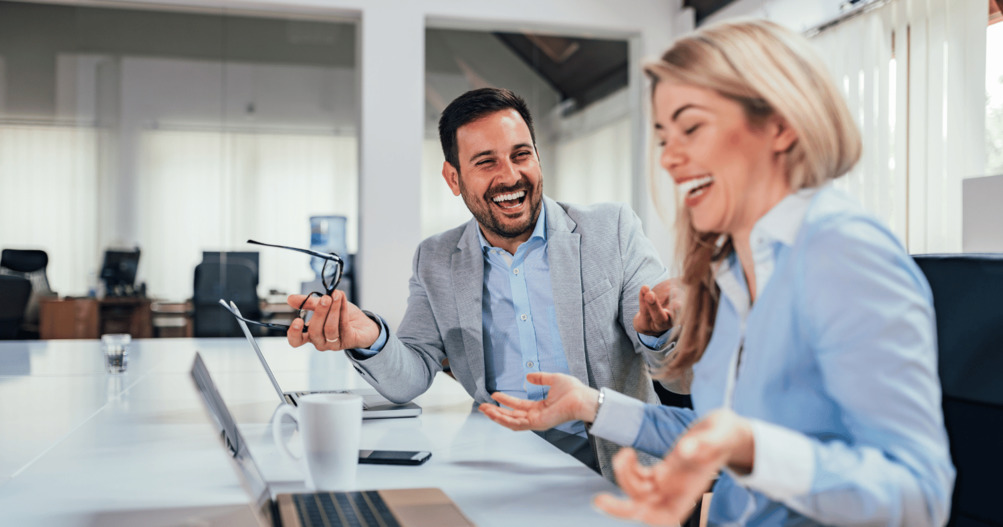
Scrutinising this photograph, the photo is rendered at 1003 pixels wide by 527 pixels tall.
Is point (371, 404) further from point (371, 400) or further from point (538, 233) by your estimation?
point (538, 233)

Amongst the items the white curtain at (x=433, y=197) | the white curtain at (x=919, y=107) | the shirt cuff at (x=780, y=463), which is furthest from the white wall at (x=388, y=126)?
the shirt cuff at (x=780, y=463)

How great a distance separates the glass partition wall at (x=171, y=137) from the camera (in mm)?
4746

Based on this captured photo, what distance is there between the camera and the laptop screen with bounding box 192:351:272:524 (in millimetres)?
819

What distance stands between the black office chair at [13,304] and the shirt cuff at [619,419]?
15.5 ft

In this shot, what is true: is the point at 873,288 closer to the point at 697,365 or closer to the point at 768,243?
the point at 768,243

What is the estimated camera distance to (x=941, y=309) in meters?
0.96

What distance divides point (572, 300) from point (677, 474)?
1.19m

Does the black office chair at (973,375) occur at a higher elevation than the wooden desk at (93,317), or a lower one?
higher

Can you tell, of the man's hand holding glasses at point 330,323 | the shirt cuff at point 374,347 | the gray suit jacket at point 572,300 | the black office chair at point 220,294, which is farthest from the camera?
the black office chair at point 220,294

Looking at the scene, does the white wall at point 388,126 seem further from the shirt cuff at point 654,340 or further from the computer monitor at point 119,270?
the shirt cuff at point 654,340

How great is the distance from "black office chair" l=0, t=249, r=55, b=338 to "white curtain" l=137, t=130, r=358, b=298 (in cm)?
60

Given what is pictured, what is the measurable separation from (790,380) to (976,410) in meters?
0.28

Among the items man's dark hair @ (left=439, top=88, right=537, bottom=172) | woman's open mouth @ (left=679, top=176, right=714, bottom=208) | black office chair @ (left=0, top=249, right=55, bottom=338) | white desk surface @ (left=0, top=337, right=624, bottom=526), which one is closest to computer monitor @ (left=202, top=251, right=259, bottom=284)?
black office chair @ (left=0, top=249, right=55, bottom=338)

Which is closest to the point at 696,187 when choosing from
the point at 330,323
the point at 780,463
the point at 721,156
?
the point at 721,156
